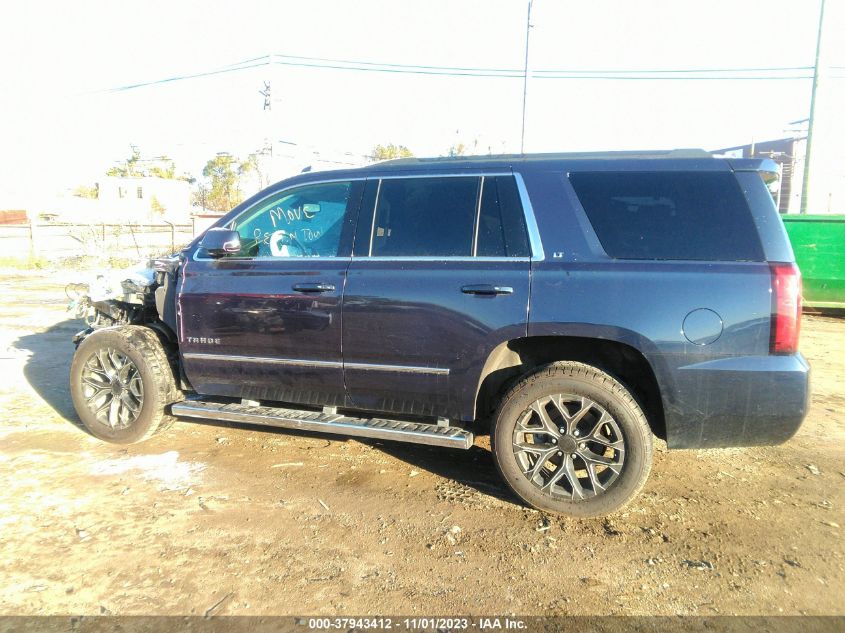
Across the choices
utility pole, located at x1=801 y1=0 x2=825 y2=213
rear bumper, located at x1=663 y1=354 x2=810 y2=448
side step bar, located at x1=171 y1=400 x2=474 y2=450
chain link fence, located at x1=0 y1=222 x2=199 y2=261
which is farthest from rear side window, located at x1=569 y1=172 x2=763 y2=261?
chain link fence, located at x1=0 y1=222 x2=199 y2=261

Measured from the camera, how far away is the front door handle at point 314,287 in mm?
3779

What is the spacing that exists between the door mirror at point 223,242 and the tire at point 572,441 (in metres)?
2.07

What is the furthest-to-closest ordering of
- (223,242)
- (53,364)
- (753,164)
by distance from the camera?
(53,364) < (223,242) < (753,164)

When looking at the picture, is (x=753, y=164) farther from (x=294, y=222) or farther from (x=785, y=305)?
(x=294, y=222)

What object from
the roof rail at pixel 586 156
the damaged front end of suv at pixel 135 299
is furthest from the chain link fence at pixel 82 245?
the roof rail at pixel 586 156

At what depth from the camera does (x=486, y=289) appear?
3.43 m

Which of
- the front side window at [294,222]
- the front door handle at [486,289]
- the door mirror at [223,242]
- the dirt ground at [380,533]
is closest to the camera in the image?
the dirt ground at [380,533]

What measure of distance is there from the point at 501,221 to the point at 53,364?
5.79 meters

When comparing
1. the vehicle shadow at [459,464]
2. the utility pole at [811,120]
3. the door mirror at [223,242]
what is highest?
the utility pole at [811,120]

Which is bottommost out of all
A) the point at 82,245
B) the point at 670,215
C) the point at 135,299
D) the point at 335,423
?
the point at 335,423

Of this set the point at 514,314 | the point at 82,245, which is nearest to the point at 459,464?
the point at 514,314

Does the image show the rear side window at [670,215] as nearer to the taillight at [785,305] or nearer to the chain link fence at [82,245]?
the taillight at [785,305]

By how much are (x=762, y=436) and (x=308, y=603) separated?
2503mm

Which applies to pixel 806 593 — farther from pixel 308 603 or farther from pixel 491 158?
pixel 491 158
